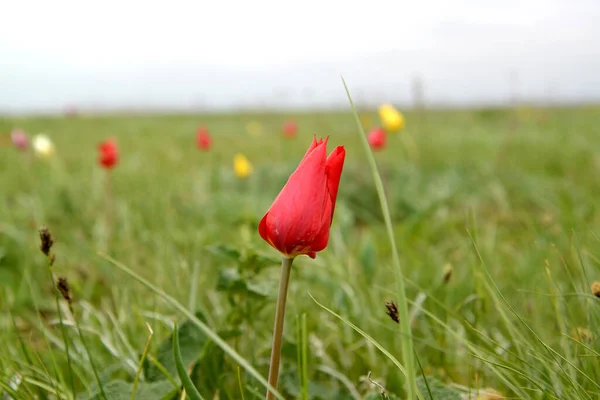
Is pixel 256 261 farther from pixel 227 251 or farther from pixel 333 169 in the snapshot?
pixel 333 169

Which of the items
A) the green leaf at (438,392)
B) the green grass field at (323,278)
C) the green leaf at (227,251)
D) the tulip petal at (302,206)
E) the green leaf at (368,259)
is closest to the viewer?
the tulip petal at (302,206)

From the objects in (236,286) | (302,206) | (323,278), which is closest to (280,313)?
(302,206)

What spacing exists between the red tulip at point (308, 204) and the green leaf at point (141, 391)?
30 centimetres

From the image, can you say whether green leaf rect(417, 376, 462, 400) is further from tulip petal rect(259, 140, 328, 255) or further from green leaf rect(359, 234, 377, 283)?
green leaf rect(359, 234, 377, 283)

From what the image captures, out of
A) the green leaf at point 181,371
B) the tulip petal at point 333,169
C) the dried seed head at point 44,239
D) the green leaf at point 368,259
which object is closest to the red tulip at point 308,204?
the tulip petal at point 333,169

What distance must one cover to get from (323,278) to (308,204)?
39.3 inches

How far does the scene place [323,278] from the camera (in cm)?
154

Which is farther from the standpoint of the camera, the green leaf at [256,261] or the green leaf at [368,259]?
the green leaf at [368,259]

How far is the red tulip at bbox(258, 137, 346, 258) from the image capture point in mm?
565

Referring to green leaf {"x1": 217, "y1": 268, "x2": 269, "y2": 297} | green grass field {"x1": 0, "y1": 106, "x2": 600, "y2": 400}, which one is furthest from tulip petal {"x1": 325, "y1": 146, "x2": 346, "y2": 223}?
green leaf {"x1": 217, "y1": 268, "x2": 269, "y2": 297}

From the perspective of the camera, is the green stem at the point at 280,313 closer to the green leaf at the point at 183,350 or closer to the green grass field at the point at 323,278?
the green grass field at the point at 323,278

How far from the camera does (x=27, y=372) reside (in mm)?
934

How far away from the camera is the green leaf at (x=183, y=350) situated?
0.83 metres

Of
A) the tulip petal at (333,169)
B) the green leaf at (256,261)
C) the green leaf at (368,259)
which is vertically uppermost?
the tulip petal at (333,169)
